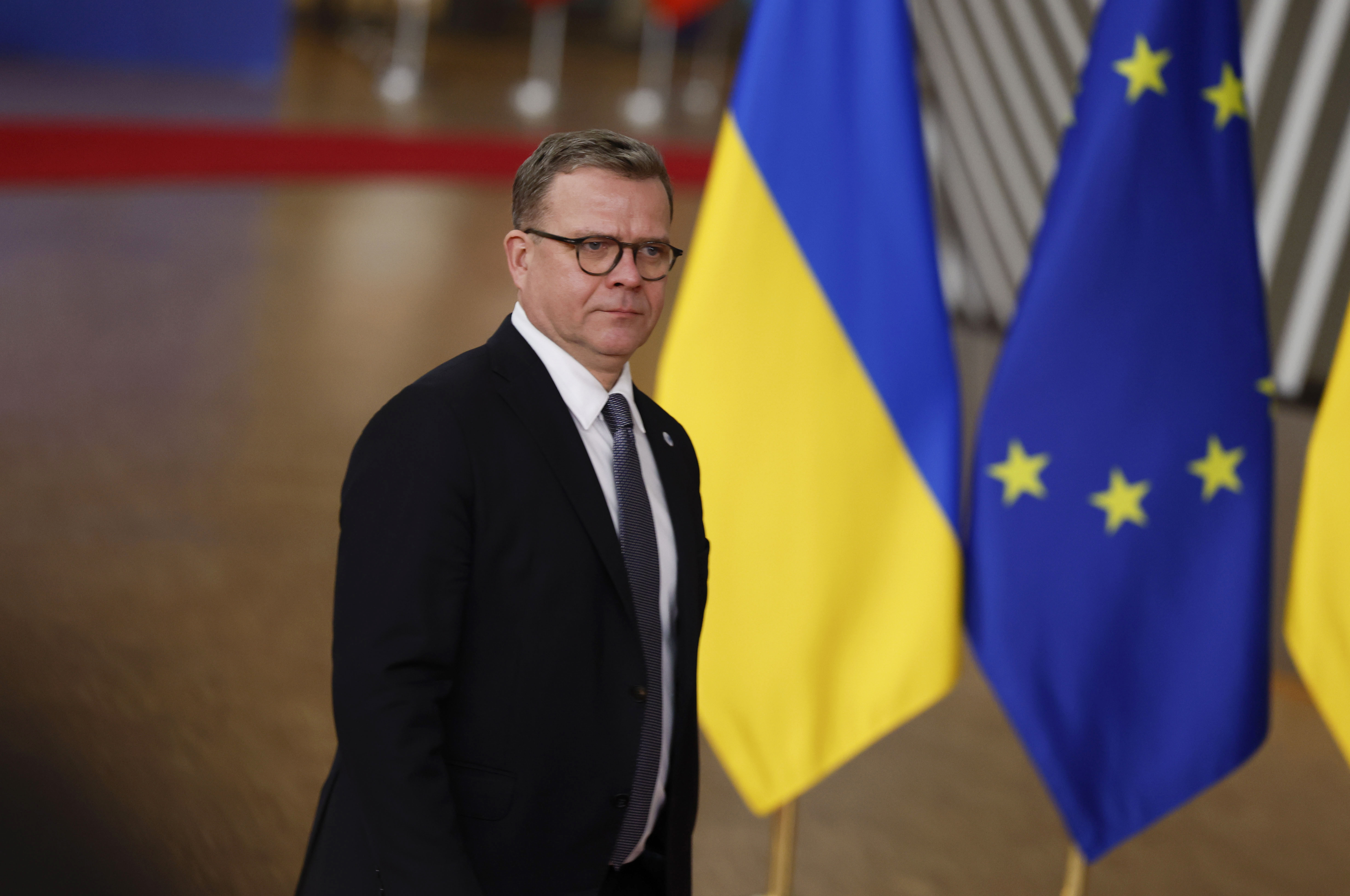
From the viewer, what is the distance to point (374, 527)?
3.93ft

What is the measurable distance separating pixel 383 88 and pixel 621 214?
40.6ft

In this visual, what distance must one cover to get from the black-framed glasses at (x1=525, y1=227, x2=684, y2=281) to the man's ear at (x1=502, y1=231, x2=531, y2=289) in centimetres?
1

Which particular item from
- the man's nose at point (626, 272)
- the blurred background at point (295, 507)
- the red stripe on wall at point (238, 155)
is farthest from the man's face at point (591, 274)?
the red stripe on wall at point (238, 155)

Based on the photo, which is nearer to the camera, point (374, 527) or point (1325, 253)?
point (374, 527)

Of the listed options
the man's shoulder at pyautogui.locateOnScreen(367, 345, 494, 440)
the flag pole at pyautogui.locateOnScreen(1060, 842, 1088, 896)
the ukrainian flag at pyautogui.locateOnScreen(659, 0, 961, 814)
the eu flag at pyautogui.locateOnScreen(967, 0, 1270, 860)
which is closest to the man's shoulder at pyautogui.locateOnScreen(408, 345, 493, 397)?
the man's shoulder at pyautogui.locateOnScreen(367, 345, 494, 440)

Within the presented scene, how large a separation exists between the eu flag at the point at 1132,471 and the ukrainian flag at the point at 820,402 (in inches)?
4.7

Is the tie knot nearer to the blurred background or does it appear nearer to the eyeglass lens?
the eyeglass lens

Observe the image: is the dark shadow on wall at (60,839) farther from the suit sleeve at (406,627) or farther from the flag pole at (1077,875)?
the flag pole at (1077,875)

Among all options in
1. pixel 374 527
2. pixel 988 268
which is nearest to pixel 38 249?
pixel 988 268

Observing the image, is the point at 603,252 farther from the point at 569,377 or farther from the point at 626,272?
the point at 569,377

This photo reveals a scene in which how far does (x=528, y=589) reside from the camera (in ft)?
4.04

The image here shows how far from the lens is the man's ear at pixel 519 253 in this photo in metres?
1.26

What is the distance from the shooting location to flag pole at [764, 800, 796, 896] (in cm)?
241

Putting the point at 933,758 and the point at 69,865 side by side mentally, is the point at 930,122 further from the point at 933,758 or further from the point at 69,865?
the point at 69,865
